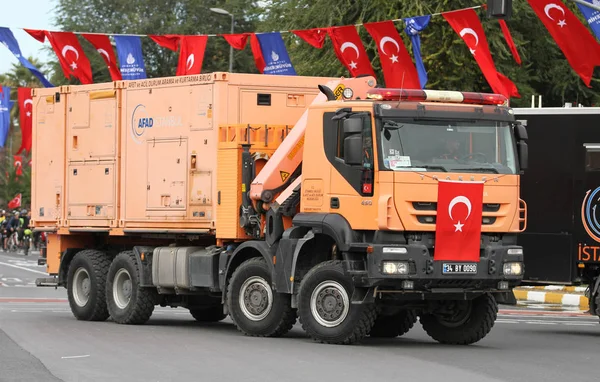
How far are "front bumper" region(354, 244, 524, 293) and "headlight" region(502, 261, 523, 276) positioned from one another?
0.04 meters

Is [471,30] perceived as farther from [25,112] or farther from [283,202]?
[25,112]

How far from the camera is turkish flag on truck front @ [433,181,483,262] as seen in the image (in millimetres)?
16500

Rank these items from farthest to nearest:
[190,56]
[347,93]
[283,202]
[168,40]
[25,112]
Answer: [25,112] < [190,56] < [168,40] < [283,202] < [347,93]

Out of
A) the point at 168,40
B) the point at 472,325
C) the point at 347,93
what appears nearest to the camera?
the point at 347,93

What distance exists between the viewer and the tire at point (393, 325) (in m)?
18.6

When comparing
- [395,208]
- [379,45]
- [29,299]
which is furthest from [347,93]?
[29,299]

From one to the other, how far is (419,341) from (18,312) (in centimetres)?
777

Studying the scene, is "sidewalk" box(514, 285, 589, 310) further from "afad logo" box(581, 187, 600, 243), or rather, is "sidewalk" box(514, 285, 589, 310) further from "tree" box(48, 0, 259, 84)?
"tree" box(48, 0, 259, 84)

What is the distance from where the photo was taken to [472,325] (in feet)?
57.7

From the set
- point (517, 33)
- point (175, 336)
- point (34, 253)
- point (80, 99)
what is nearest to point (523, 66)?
point (517, 33)

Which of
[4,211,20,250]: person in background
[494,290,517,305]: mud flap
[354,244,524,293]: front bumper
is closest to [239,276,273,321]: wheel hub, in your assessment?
[354,244,524,293]: front bumper

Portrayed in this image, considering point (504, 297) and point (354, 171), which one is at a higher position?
point (354, 171)

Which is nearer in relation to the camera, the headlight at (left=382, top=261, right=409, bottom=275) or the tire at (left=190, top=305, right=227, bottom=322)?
the headlight at (left=382, top=261, right=409, bottom=275)

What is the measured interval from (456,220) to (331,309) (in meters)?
1.87
